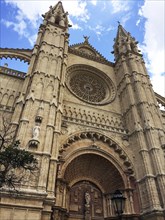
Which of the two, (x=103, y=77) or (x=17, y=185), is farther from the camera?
(x=103, y=77)

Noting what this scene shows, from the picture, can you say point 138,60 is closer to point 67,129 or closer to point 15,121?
point 67,129

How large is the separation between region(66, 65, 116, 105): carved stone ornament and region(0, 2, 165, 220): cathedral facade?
0.34 feet

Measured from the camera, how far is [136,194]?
42.7 ft

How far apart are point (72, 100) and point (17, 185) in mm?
8813

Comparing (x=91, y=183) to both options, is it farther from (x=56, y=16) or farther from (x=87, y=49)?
(x=56, y=16)

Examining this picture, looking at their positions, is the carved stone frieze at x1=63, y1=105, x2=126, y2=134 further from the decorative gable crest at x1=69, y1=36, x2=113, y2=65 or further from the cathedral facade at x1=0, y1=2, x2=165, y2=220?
the decorative gable crest at x1=69, y1=36, x2=113, y2=65

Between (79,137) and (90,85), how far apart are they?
24.1 feet

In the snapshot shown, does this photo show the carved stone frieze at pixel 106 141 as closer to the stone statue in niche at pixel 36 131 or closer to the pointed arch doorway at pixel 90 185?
the pointed arch doorway at pixel 90 185

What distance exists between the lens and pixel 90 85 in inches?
785

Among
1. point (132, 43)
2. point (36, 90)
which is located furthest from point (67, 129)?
point (132, 43)

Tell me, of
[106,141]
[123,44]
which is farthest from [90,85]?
[123,44]

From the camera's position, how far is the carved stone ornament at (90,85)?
725 inches

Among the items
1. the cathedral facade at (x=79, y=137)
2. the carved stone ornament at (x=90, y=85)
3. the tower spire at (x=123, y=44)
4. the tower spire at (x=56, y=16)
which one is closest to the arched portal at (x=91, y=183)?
the cathedral facade at (x=79, y=137)

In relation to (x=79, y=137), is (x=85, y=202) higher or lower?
lower
